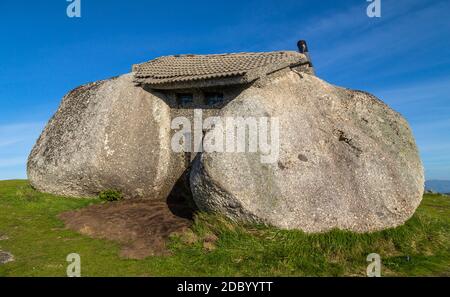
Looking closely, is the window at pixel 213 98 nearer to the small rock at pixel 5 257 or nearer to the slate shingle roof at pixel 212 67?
the slate shingle roof at pixel 212 67

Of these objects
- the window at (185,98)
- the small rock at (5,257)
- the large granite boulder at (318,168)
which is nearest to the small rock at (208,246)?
the large granite boulder at (318,168)

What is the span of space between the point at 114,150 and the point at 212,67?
6.25 metres

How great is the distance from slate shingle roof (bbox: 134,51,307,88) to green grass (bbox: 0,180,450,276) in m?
6.05

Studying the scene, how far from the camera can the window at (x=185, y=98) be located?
18.5 m

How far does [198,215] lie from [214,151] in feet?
7.90

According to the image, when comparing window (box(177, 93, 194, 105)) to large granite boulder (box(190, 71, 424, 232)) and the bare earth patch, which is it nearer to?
large granite boulder (box(190, 71, 424, 232))

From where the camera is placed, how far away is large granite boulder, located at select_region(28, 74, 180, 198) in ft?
59.6

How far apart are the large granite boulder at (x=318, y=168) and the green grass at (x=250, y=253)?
502mm

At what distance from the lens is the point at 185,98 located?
18.7m

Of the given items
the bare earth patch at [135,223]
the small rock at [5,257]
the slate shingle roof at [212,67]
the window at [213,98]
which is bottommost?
the small rock at [5,257]

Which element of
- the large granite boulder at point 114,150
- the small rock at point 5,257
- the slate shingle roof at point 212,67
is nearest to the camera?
A: the small rock at point 5,257

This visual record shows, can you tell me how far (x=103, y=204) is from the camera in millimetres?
17547
